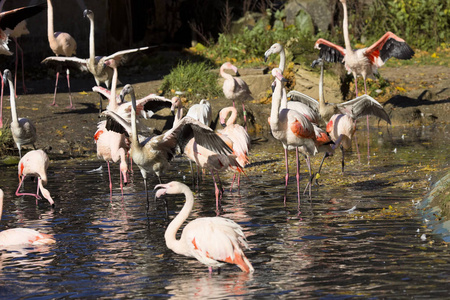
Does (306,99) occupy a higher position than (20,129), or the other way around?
(306,99)

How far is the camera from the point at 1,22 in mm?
10641

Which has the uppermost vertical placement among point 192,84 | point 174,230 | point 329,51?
point 329,51

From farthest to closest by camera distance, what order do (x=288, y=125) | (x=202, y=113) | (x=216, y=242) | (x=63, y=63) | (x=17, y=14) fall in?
(x=63, y=63) → (x=17, y=14) → (x=202, y=113) → (x=288, y=125) → (x=216, y=242)

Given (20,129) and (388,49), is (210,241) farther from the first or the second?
(388,49)

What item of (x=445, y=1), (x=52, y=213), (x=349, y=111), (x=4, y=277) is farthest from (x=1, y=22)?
(x=445, y=1)

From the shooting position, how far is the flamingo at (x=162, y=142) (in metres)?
7.14

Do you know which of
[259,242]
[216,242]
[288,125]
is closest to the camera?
[216,242]

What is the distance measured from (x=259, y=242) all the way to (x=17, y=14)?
6.27 m

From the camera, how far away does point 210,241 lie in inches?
198

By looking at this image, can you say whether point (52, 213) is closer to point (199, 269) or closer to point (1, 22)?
point (199, 269)

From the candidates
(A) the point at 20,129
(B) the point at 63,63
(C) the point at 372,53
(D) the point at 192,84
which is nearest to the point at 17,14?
(A) the point at 20,129

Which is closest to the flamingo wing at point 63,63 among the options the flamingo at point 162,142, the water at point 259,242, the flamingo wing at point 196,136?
the water at point 259,242

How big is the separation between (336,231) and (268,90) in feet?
29.4

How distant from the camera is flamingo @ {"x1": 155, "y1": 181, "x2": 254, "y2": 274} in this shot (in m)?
4.99
